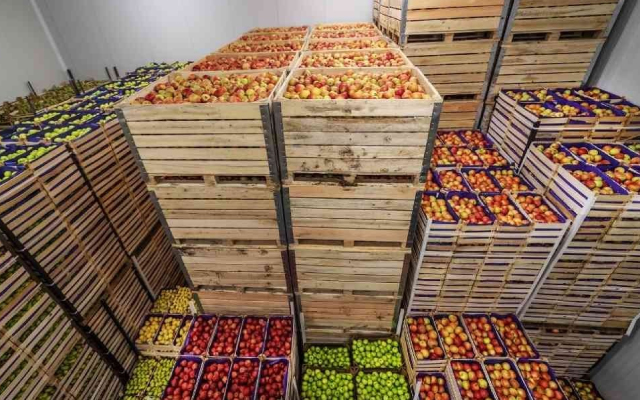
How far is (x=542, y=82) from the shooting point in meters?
5.01

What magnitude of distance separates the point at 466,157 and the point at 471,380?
3117 mm

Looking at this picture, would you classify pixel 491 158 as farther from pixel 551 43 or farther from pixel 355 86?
pixel 355 86

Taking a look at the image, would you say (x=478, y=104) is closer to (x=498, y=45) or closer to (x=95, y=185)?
(x=498, y=45)

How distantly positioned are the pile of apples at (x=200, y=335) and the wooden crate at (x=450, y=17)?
530 cm

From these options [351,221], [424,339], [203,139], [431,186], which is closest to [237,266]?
[351,221]

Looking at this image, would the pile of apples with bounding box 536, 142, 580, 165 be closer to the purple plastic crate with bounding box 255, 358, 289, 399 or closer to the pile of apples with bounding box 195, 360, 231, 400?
the purple plastic crate with bounding box 255, 358, 289, 399

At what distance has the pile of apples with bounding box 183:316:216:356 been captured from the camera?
3838 mm

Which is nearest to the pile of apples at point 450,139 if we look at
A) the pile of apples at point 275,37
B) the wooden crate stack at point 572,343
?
the wooden crate stack at point 572,343

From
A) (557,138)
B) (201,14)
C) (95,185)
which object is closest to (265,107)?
(95,185)

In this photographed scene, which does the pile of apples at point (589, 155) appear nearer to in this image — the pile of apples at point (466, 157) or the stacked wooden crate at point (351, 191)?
the pile of apples at point (466, 157)

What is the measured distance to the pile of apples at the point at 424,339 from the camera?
149 inches

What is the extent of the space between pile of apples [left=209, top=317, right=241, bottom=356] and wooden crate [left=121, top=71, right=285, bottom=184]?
228 cm

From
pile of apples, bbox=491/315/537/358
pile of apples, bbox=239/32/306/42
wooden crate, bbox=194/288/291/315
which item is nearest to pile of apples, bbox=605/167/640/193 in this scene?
pile of apples, bbox=491/315/537/358

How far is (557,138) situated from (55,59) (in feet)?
42.0
